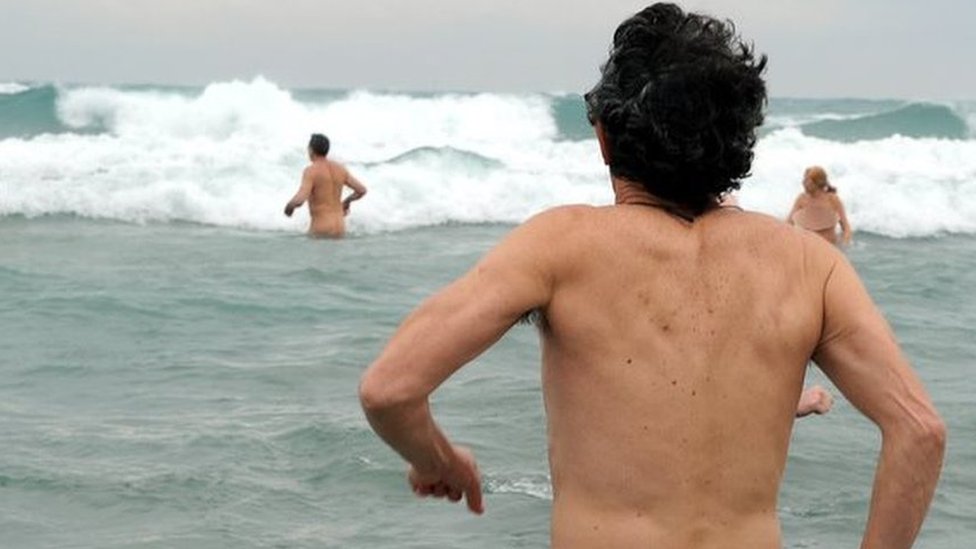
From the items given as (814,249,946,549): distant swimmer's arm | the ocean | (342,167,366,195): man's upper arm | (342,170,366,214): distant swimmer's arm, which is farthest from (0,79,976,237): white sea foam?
(814,249,946,549): distant swimmer's arm

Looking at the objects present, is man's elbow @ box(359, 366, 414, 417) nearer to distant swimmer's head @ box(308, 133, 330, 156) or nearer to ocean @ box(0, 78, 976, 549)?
ocean @ box(0, 78, 976, 549)

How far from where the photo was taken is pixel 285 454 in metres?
8.52

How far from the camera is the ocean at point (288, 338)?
24.8ft

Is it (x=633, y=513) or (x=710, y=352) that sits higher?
(x=710, y=352)

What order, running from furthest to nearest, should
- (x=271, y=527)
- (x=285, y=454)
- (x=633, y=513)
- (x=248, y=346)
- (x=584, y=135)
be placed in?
(x=584, y=135) < (x=248, y=346) < (x=285, y=454) < (x=271, y=527) < (x=633, y=513)

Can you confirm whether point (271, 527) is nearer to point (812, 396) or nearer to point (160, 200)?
point (812, 396)

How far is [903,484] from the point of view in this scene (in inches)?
113

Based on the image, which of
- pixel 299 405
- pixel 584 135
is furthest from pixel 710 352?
pixel 584 135

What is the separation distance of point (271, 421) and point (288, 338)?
309cm

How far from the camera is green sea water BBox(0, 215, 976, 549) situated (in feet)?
24.1

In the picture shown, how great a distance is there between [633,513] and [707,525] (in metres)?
0.12

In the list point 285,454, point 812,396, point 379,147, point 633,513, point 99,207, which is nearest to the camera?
point 633,513

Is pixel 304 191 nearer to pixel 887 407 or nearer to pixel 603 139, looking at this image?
pixel 603 139

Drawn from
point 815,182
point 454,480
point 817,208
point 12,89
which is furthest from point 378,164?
point 454,480
